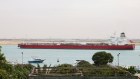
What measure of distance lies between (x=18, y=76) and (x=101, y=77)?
8.71 meters

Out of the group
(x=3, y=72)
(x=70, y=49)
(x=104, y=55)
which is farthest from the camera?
(x=70, y=49)

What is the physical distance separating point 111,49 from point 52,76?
95.8 m

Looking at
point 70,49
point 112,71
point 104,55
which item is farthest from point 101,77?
point 70,49

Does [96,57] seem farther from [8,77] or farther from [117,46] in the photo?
[117,46]

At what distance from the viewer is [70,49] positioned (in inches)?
4911

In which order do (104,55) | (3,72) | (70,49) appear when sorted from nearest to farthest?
(3,72), (104,55), (70,49)

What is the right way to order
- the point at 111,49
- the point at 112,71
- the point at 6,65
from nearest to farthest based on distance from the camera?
1. the point at 112,71
2. the point at 6,65
3. the point at 111,49

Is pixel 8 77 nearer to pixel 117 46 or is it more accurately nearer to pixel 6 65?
pixel 6 65

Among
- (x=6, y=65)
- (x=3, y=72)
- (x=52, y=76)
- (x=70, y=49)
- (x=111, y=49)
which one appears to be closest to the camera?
(x=52, y=76)

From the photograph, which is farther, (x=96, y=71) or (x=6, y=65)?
(x=6, y=65)

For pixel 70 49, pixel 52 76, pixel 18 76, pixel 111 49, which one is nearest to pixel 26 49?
pixel 70 49

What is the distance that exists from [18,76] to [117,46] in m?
89.8

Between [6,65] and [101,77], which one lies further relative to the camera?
[6,65]

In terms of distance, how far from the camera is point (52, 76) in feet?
55.0
